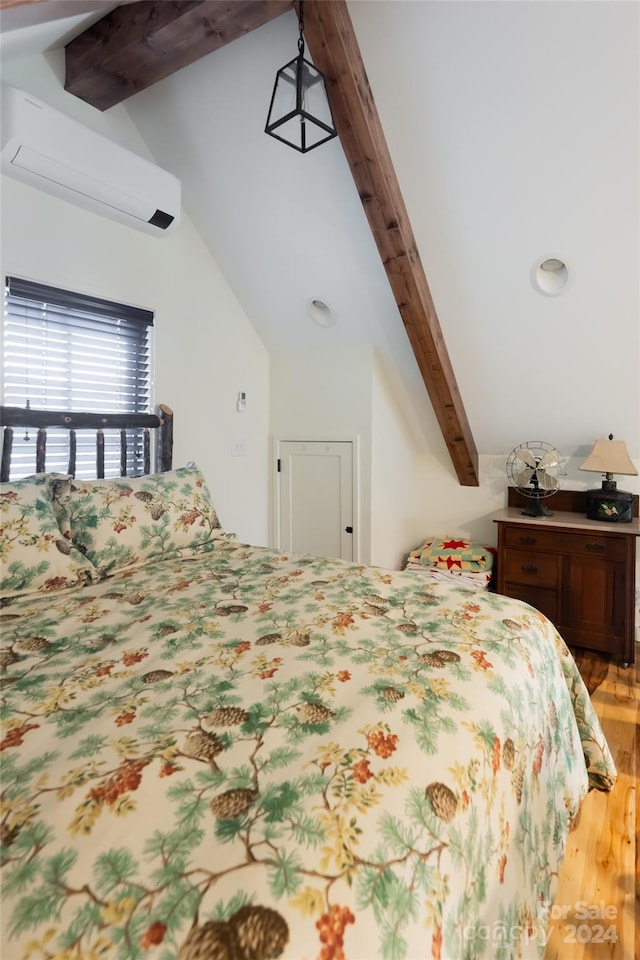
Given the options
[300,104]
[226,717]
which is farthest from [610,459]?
[226,717]

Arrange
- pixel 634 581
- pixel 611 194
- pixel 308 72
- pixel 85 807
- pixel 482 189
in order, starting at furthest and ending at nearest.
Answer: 1. pixel 634 581
2. pixel 482 189
3. pixel 611 194
4. pixel 308 72
5. pixel 85 807

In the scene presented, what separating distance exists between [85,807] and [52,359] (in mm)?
2051

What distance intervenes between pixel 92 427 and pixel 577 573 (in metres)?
2.72

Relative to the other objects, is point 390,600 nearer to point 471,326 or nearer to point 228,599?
point 228,599

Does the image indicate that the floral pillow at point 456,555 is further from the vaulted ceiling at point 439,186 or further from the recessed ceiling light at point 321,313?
the recessed ceiling light at point 321,313

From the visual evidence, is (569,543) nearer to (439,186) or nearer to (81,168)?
(439,186)

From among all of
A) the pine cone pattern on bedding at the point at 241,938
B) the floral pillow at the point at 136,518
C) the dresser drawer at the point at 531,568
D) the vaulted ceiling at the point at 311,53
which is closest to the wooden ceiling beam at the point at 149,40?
the vaulted ceiling at the point at 311,53

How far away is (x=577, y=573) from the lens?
2900 mm

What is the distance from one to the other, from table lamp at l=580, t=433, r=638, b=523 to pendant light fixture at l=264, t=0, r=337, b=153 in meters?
2.15

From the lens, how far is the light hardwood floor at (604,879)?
1.28 metres

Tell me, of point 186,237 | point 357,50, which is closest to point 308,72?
point 357,50

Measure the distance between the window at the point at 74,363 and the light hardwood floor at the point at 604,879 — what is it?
2390mm

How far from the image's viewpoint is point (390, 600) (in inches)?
61.6

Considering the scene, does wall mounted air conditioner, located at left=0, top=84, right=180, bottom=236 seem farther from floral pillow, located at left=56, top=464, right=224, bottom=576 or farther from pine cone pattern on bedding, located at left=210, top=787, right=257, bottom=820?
pine cone pattern on bedding, located at left=210, top=787, right=257, bottom=820
